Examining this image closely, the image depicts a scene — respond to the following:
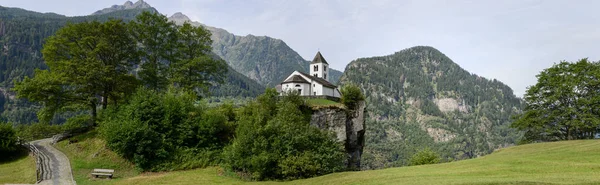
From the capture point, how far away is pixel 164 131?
3547 centimetres

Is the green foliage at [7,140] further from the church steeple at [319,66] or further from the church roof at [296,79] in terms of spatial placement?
the church steeple at [319,66]

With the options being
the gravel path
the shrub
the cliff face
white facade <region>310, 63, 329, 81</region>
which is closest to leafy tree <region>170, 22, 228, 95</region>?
the shrub

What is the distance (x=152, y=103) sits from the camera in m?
35.9

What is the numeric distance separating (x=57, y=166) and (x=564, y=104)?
59491 millimetres

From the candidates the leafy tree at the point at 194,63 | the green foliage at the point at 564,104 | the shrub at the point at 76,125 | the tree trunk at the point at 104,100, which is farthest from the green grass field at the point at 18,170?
the green foliage at the point at 564,104

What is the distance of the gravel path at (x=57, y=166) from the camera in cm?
2628

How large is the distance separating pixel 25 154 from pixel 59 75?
27.6 feet

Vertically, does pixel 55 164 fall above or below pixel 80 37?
below

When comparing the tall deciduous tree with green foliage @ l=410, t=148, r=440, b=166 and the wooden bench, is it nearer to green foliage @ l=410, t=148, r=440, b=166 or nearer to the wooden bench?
the wooden bench

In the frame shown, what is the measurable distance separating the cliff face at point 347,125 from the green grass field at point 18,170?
26.5 metres

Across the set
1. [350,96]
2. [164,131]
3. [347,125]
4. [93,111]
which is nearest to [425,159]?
[347,125]

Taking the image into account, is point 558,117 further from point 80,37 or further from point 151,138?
point 80,37

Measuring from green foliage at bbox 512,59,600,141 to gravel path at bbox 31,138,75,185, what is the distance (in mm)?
54273

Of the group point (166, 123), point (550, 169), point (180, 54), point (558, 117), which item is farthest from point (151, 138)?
Answer: point (558, 117)
